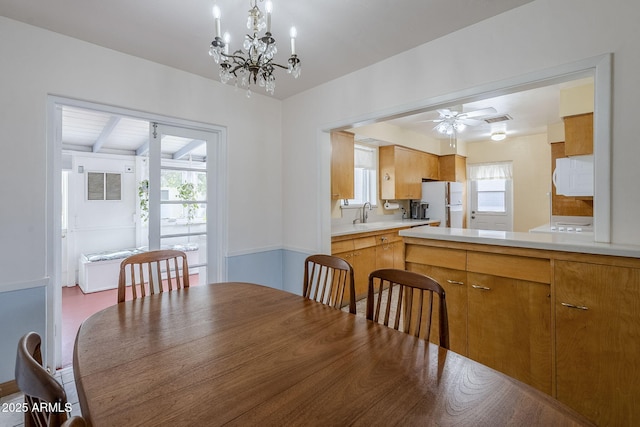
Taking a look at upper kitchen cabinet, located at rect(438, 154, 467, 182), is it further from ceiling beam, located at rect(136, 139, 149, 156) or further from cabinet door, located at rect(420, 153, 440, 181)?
ceiling beam, located at rect(136, 139, 149, 156)

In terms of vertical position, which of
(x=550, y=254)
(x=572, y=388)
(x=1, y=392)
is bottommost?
(x=1, y=392)

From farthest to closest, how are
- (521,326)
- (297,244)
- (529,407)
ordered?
(297,244) → (521,326) → (529,407)

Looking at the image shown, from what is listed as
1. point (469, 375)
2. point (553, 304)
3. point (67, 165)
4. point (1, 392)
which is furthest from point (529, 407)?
point (67, 165)

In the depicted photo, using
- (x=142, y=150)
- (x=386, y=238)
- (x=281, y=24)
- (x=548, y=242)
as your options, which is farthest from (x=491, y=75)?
(x=142, y=150)

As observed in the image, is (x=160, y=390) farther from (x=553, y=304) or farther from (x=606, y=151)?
(x=606, y=151)

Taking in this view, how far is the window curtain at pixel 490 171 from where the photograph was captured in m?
5.88

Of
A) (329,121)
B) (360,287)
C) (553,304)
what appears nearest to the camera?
(553,304)

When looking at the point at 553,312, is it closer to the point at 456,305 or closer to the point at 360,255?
the point at 456,305

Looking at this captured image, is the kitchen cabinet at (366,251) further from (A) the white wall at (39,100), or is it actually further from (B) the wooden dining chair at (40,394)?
(B) the wooden dining chair at (40,394)

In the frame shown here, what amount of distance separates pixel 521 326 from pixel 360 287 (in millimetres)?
2201

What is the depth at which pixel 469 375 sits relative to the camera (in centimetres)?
92

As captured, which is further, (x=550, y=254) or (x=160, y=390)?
(x=550, y=254)

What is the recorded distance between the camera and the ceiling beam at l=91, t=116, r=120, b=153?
371cm

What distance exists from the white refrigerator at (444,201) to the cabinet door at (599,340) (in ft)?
12.9
